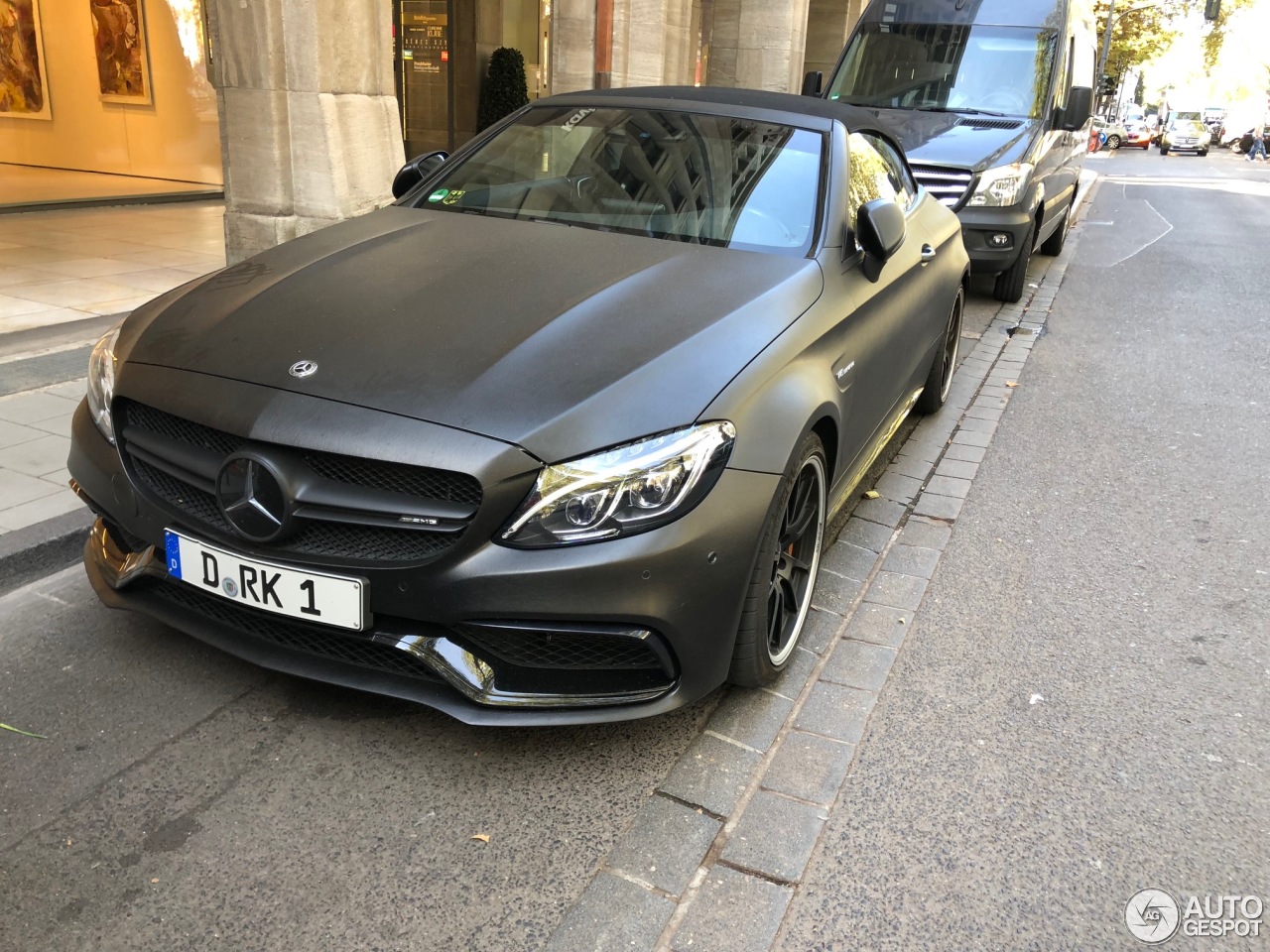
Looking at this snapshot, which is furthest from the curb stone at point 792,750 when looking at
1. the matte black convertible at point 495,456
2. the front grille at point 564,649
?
the front grille at point 564,649

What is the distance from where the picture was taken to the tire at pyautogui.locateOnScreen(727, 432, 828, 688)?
9.23 ft

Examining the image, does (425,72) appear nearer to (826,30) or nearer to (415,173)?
(826,30)

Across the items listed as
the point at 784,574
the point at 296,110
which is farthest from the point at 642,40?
the point at 784,574

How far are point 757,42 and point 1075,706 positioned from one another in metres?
14.6

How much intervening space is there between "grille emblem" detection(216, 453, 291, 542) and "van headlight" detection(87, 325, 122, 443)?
22.4 inches

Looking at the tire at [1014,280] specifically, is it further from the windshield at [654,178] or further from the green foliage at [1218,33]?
the green foliage at [1218,33]

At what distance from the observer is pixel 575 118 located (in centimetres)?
425

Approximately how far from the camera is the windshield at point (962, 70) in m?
8.95

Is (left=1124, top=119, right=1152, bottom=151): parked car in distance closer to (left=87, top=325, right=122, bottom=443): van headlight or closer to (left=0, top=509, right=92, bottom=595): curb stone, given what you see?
(left=0, top=509, right=92, bottom=595): curb stone

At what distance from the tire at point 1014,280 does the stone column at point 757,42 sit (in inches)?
311

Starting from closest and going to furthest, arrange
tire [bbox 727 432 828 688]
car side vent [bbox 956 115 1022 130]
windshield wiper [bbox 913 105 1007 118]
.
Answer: tire [bbox 727 432 828 688] → car side vent [bbox 956 115 1022 130] → windshield wiper [bbox 913 105 1007 118]

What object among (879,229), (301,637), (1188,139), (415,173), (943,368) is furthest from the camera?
(1188,139)
